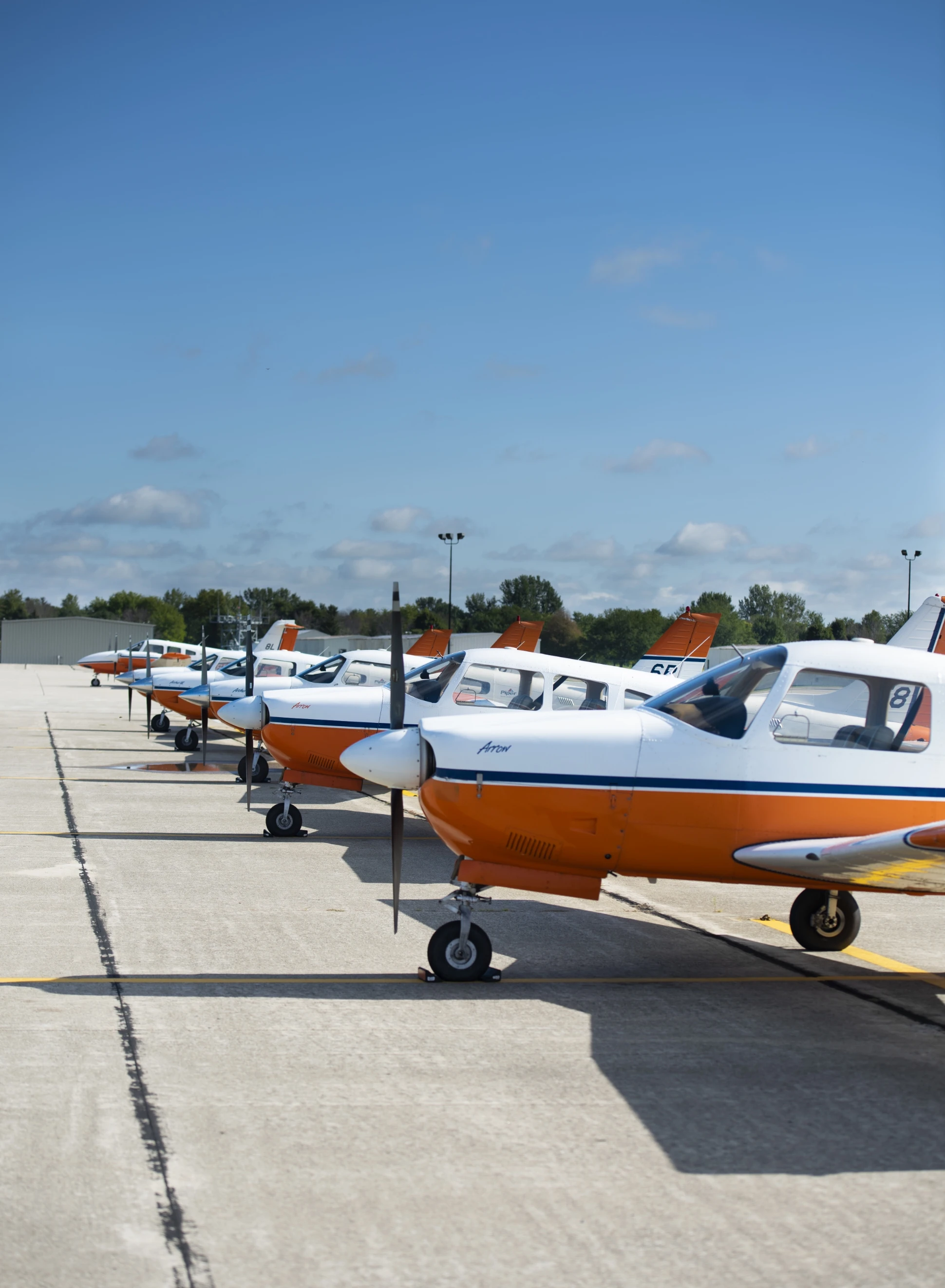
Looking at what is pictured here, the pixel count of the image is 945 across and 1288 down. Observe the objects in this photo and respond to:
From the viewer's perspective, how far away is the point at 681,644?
19.1 meters

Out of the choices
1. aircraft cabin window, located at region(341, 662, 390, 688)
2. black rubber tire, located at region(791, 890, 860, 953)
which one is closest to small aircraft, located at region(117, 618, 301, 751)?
aircraft cabin window, located at region(341, 662, 390, 688)

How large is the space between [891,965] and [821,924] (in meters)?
0.58

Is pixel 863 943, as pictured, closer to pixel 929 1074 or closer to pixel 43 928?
pixel 929 1074

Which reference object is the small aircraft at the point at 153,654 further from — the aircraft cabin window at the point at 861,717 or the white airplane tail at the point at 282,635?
the aircraft cabin window at the point at 861,717

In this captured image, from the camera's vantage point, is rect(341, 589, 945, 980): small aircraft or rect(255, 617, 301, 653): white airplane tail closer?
rect(341, 589, 945, 980): small aircraft

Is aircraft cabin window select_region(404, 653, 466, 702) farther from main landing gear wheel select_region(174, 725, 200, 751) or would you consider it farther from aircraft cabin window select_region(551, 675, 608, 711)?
main landing gear wheel select_region(174, 725, 200, 751)

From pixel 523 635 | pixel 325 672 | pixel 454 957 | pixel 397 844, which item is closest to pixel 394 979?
pixel 454 957

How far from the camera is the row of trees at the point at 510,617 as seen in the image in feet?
300

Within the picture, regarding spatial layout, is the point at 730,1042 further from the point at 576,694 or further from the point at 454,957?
the point at 576,694

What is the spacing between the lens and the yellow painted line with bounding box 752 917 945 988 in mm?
7461

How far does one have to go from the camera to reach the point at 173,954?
7.53 metres

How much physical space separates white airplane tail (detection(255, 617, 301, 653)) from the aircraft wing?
28184 millimetres

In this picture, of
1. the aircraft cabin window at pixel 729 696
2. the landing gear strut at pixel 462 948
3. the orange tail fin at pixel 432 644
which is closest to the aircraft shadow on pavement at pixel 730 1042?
the landing gear strut at pixel 462 948

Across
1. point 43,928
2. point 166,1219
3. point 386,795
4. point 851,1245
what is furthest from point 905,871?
point 386,795
